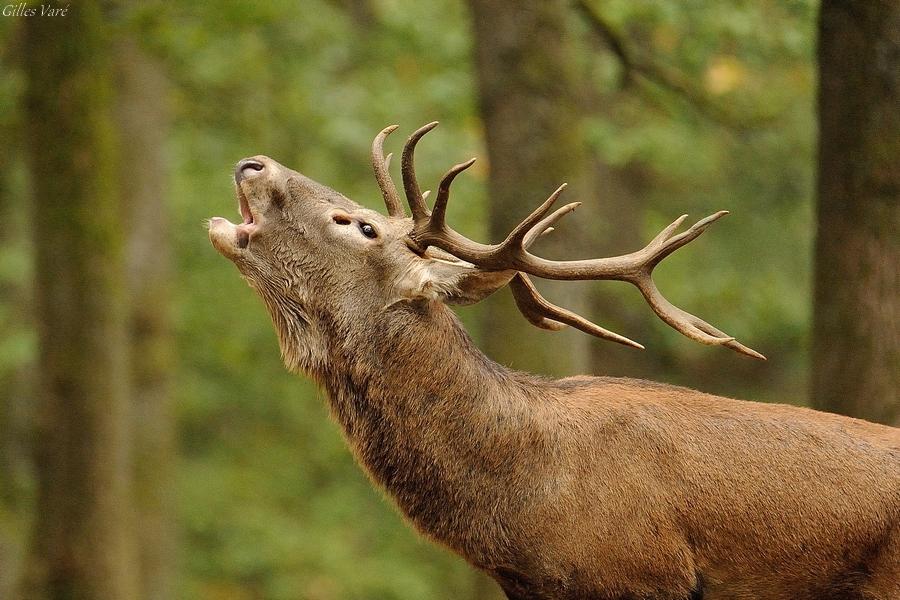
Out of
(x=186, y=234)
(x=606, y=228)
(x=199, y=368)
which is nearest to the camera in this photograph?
(x=606, y=228)

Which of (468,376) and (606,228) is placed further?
(606,228)

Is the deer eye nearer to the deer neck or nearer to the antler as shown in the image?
the antler

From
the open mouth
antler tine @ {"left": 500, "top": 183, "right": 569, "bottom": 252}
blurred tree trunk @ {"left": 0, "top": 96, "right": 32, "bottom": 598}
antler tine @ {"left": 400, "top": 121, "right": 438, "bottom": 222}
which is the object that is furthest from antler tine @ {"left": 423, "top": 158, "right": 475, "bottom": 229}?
blurred tree trunk @ {"left": 0, "top": 96, "right": 32, "bottom": 598}

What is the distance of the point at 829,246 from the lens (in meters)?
6.78

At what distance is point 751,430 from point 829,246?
1.70 metres

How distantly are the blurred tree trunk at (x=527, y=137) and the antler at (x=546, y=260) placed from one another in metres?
2.70

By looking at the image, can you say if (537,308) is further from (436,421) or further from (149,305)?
(149,305)

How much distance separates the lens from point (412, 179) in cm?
563

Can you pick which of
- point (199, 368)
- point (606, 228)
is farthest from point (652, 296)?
point (199, 368)

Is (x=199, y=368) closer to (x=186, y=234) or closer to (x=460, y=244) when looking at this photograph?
(x=186, y=234)

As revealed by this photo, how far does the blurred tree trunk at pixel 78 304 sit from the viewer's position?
9.33 meters

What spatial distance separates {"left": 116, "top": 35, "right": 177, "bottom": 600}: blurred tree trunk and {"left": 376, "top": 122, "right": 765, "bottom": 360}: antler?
25.8ft

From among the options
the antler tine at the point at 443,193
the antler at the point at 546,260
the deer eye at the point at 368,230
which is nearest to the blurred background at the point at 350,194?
the antler at the point at 546,260

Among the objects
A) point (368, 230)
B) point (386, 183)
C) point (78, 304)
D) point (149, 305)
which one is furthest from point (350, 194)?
point (368, 230)
